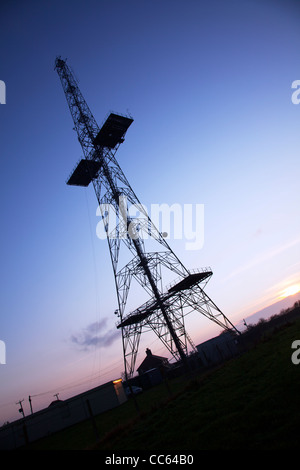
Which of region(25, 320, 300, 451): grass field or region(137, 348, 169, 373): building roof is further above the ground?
region(137, 348, 169, 373): building roof

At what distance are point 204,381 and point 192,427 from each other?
294 inches

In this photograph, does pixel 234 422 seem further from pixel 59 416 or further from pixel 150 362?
pixel 150 362

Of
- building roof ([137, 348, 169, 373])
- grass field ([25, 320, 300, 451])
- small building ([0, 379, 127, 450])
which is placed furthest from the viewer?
building roof ([137, 348, 169, 373])

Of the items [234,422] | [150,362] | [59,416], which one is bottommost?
[234,422]

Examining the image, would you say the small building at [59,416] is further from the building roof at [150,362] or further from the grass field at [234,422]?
the building roof at [150,362]

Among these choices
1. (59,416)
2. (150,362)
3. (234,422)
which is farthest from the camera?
(150,362)

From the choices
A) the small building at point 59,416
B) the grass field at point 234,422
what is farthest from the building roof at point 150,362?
the grass field at point 234,422

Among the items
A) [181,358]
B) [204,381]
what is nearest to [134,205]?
[181,358]

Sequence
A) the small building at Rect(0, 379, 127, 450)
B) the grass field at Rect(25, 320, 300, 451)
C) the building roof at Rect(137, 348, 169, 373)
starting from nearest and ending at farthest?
the grass field at Rect(25, 320, 300, 451) → the small building at Rect(0, 379, 127, 450) → the building roof at Rect(137, 348, 169, 373)

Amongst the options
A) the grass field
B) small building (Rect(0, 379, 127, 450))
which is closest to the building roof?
small building (Rect(0, 379, 127, 450))

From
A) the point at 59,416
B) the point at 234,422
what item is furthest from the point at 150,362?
the point at 234,422

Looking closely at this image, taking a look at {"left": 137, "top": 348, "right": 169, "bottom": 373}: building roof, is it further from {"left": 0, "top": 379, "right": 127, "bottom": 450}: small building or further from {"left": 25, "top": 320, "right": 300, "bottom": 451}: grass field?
{"left": 25, "top": 320, "right": 300, "bottom": 451}: grass field
